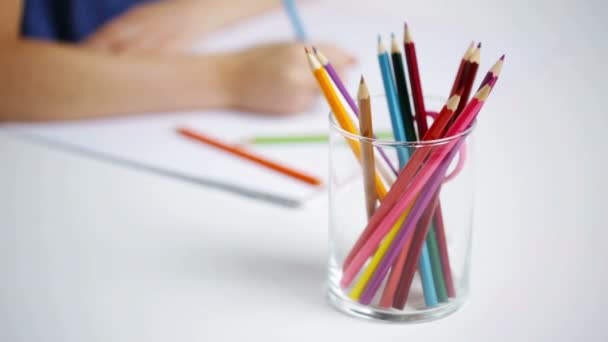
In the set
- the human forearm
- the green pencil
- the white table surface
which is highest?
the human forearm

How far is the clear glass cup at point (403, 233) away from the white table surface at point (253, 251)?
0.05 ft

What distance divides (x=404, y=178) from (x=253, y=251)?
17 centimetres

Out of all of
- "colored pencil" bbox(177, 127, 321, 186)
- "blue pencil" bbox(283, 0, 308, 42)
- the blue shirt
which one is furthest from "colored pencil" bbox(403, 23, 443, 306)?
the blue shirt

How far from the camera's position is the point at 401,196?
1.36 feet

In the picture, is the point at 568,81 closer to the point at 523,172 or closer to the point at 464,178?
the point at 523,172

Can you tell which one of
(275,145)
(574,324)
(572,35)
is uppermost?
(572,35)

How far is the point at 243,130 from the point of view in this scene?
0.74 meters

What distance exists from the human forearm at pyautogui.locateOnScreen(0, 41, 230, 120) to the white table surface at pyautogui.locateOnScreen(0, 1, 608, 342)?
2.4 inches

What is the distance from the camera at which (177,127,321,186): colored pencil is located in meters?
0.63

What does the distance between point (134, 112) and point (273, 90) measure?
14cm

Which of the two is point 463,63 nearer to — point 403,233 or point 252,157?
point 403,233

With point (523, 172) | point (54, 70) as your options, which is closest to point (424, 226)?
point (523, 172)

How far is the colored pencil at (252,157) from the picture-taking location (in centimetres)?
63

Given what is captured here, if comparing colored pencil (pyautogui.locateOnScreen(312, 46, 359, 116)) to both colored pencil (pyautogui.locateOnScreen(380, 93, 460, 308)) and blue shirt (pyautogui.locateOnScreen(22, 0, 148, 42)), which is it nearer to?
colored pencil (pyautogui.locateOnScreen(380, 93, 460, 308))
